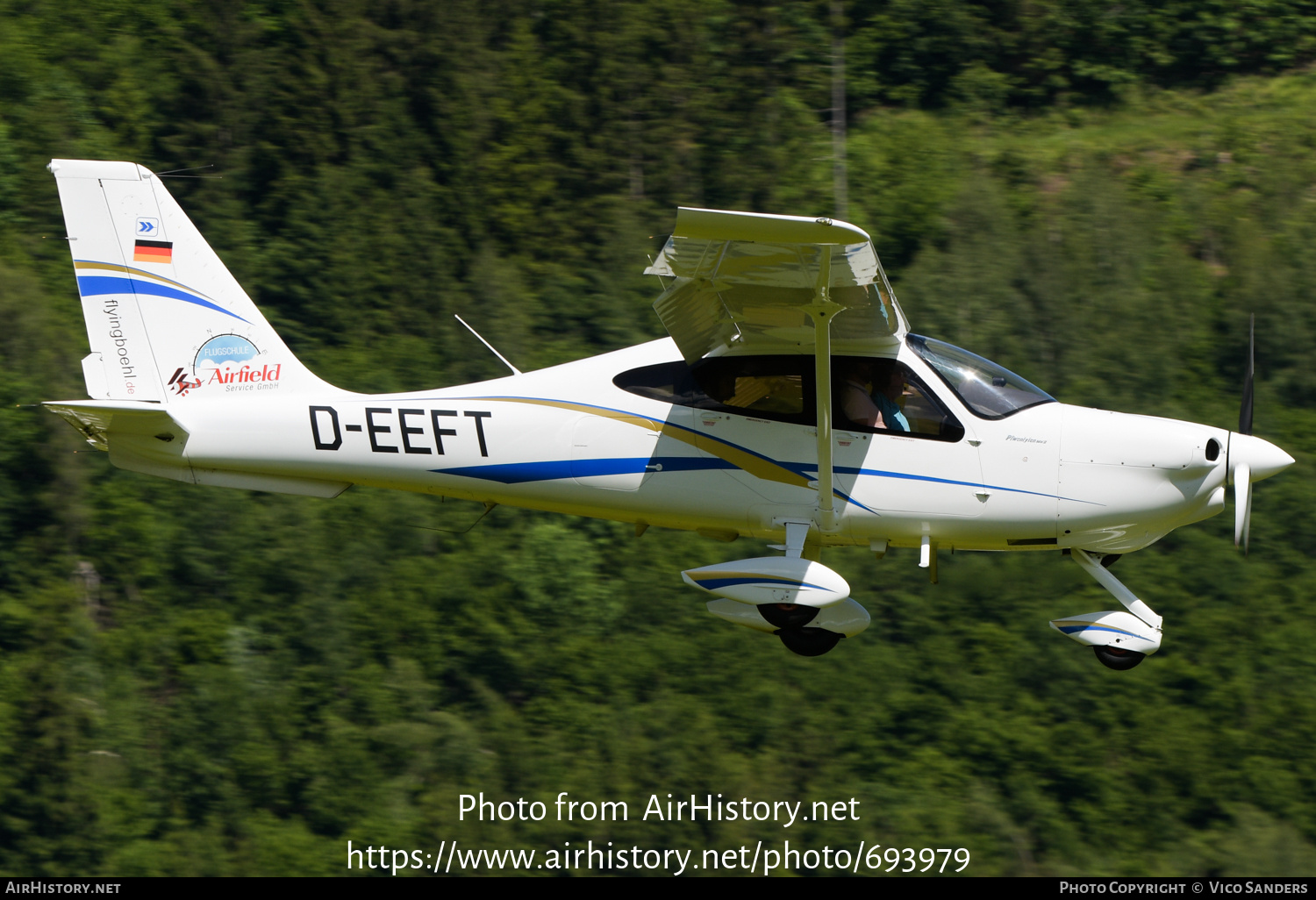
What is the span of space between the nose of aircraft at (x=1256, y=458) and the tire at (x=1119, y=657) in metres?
1.37

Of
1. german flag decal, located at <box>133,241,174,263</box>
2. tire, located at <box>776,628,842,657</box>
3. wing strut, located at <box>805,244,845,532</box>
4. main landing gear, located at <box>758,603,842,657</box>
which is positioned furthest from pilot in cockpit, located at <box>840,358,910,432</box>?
german flag decal, located at <box>133,241,174,263</box>

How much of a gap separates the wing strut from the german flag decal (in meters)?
4.88

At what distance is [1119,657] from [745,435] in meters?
2.88

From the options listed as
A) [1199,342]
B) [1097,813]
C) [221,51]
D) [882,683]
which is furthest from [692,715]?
[221,51]

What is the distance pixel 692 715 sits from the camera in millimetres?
27906

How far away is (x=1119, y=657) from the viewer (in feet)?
33.6

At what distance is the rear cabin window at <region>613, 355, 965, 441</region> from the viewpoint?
399 inches

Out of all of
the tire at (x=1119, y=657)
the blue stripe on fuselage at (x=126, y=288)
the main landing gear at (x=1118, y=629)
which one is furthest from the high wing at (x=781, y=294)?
the blue stripe on fuselage at (x=126, y=288)

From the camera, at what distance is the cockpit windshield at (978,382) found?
1009 cm

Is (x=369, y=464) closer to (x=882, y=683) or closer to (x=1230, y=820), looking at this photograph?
(x=882, y=683)

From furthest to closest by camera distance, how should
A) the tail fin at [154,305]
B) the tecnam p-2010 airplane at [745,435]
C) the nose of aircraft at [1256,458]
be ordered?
the tail fin at [154,305] < the tecnam p-2010 airplane at [745,435] < the nose of aircraft at [1256,458]

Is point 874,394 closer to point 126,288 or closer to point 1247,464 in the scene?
point 1247,464

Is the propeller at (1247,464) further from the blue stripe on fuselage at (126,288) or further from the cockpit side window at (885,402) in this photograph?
the blue stripe on fuselage at (126,288)

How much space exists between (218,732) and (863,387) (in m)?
23.4
